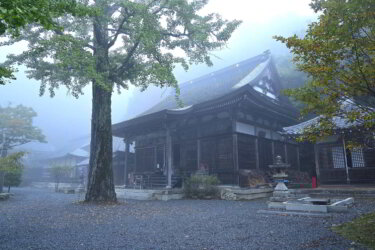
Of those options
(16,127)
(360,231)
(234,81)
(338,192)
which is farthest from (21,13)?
(16,127)

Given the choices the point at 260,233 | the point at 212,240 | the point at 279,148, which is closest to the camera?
the point at 212,240

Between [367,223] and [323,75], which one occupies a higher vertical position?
[323,75]

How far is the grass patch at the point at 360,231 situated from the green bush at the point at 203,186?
24.8 feet

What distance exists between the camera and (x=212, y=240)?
4.97 metres

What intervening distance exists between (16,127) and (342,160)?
114 ft

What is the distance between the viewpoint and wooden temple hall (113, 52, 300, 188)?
14516 millimetres

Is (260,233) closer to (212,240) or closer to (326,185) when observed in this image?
(212,240)

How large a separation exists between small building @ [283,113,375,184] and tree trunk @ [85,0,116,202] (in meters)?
9.59

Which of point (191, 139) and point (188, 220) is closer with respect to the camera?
point (188, 220)

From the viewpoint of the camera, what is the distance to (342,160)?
14805 mm

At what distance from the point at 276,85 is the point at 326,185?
9294mm

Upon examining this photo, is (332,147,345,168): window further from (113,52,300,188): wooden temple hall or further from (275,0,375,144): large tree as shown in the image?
(275,0,375,144): large tree

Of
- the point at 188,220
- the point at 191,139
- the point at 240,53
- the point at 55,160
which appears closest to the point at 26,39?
the point at 191,139

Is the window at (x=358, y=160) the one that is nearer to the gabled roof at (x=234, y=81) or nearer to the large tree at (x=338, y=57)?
the gabled roof at (x=234, y=81)
